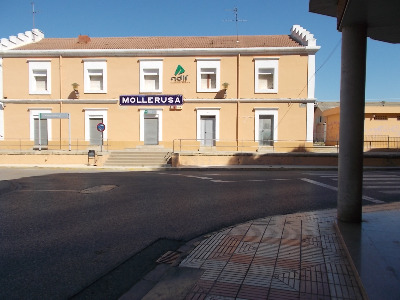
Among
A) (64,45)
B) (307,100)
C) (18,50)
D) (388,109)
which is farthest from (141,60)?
(388,109)

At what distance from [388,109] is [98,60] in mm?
25786

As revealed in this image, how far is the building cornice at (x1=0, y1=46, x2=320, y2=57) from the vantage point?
2105 centimetres

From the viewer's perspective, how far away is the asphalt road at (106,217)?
369 cm

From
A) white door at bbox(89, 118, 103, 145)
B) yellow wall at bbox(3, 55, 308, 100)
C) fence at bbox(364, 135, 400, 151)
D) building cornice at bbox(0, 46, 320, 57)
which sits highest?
building cornice at bbox(0, 46, 320, 57)

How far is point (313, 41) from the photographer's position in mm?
20844

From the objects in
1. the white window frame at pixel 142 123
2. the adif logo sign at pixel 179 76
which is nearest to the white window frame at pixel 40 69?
the white window frame at pixel 142 123

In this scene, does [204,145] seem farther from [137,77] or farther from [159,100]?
[137,77]

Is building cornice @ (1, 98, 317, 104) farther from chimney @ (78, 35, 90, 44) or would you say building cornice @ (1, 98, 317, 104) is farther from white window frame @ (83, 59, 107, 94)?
chimney @ (78, 35, 90, 44)

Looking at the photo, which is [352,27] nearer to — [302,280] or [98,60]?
[302,280]

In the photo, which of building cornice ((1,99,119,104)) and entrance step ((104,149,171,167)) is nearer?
entrance step ((104,149,171,167))

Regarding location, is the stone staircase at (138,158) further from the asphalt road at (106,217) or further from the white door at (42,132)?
the asphalt road at (106,217)

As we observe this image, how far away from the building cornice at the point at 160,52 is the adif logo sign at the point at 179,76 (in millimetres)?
1075

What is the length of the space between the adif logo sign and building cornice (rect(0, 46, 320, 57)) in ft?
3.53


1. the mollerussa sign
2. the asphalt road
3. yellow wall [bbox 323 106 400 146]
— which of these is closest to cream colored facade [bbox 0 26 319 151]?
the mollerussa sign
